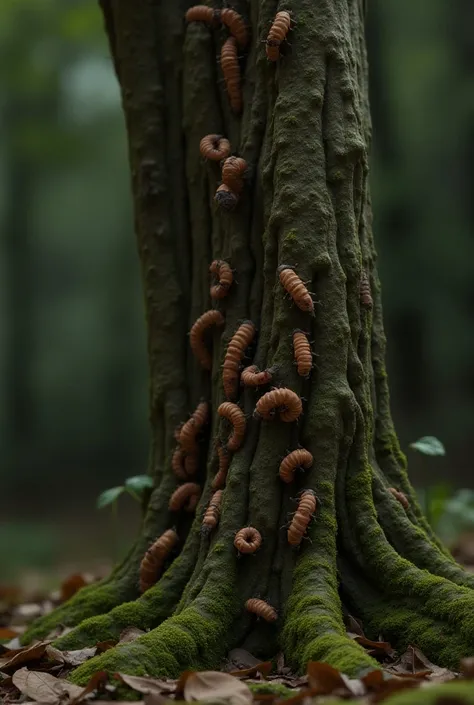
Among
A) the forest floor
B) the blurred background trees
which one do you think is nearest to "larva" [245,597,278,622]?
the forest floor

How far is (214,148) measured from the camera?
4949mm

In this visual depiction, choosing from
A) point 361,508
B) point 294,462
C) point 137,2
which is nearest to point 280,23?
point 137,2

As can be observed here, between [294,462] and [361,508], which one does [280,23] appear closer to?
[294,462]

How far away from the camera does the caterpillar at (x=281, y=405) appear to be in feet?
A: 14.0

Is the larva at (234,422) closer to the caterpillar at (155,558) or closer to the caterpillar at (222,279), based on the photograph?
the caterpillar at (222,279)

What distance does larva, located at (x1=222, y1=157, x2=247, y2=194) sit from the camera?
4.68 metres

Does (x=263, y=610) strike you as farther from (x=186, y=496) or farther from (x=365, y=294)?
(x=365, y=294)

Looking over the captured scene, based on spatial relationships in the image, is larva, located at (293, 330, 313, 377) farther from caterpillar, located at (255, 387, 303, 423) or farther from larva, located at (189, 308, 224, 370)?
larva, located at (189, 308, 224, 370)

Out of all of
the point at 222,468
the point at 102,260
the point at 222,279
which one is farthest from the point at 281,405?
the point at 102,260

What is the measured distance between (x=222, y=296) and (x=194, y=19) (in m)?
1.75

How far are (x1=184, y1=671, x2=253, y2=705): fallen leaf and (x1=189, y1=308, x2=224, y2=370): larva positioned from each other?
2152 mm

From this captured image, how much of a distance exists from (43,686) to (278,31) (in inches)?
138

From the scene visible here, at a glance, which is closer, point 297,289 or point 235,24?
point 297,289

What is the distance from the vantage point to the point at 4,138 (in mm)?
25281
